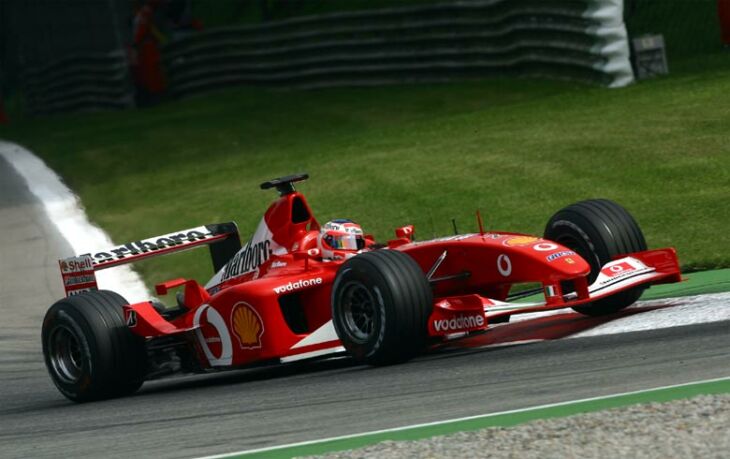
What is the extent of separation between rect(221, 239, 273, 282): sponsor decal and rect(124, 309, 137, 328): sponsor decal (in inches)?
29.6

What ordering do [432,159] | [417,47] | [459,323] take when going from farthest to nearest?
[417,47] < [432,159] < [459,323]

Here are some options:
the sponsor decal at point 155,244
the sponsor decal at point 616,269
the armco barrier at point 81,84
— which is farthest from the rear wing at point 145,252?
the armco barrier at point 81,84

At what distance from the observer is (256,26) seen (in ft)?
93.9

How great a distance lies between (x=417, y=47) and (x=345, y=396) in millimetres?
18203

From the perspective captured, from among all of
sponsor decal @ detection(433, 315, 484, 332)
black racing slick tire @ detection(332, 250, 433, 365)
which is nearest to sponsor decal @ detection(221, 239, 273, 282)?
black racing slick tire @ detection(332, 250, 433, 365)

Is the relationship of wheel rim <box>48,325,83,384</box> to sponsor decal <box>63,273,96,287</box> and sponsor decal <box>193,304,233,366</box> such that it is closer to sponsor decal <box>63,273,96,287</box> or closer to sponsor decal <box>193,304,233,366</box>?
sponsor decal <box>63,273,96,287</box>

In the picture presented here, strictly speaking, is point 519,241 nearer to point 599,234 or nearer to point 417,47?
point 599,234

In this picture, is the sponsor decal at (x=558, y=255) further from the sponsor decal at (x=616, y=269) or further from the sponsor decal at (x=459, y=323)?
the sponsor decal at (x=459, y=323)

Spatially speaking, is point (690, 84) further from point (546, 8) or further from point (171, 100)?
point (171, 100)

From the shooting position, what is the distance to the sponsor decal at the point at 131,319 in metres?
9.33

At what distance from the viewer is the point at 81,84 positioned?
33812mm

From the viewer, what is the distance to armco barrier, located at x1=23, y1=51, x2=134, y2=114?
32469mm

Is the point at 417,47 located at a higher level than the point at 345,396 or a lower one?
higher

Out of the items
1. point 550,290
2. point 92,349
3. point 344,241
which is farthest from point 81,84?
point 550,290
